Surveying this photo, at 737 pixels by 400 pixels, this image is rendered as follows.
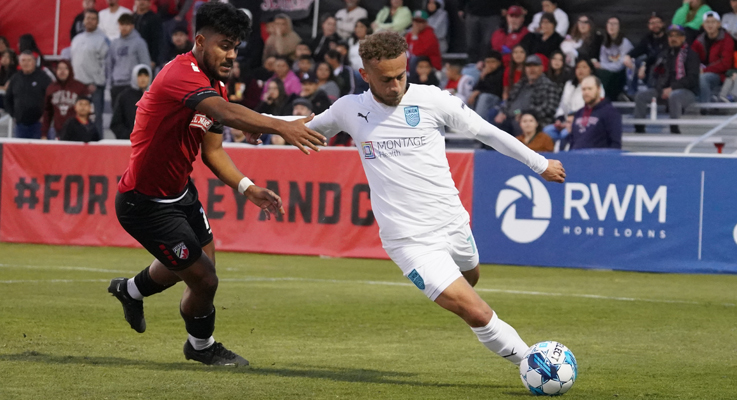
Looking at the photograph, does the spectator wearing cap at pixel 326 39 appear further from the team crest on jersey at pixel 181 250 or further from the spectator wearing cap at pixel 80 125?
the team crest on jersey at pixel 181 250

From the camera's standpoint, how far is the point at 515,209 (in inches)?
607

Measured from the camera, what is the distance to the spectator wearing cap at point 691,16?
1820 centimetres

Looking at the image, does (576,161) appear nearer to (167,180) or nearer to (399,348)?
(399,348)

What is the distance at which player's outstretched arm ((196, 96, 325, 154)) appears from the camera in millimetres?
6246

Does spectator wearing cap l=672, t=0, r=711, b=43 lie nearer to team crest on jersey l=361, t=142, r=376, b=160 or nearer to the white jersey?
the white jersey

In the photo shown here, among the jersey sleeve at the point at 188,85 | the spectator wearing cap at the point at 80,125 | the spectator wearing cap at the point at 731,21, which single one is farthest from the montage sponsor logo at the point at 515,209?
the jersey sleeve at the point at 188,85

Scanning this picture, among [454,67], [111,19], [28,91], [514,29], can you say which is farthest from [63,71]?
[514,29]

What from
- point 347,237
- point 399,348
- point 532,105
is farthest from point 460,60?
point 399,348

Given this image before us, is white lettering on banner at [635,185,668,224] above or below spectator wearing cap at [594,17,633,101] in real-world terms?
below

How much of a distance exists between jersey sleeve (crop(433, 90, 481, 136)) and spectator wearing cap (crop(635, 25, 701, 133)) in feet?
38.8

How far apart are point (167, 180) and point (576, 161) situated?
28.9 feet

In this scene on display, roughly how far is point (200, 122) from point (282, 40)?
1474 centimetres

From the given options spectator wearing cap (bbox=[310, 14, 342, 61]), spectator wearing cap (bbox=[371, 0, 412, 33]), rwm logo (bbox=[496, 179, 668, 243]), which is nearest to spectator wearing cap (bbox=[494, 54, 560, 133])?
rwm logo (bbox=[496, 179, 668, 243])

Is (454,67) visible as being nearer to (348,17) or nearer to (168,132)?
(348,17)
